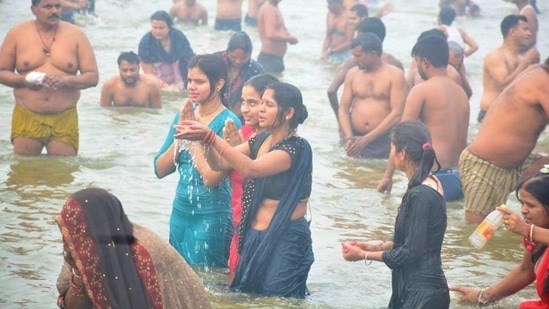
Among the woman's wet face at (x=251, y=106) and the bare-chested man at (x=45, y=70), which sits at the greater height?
the woman's wet face at (x=251, y=106)

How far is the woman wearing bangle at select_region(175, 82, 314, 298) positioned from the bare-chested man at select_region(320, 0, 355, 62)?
12775mm

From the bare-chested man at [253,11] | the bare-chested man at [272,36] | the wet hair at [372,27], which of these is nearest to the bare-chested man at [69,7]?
the bare-chested man at [272,36]

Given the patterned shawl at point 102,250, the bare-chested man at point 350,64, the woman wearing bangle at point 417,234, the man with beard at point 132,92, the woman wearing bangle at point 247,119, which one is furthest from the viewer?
the man with beard at point 132,92

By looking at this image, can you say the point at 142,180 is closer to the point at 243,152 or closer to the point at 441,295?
the point at 243,152

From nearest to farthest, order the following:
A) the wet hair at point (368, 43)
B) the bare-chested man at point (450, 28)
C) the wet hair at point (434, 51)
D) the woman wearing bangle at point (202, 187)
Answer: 1. the woman wearing bangle at point (202, 187)
2. the wet hair at point (434, 51)
3. the wet hair at point (368, 43)
4. the bare-chested man at point (450, 28)

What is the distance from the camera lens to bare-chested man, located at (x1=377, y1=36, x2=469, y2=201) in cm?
974

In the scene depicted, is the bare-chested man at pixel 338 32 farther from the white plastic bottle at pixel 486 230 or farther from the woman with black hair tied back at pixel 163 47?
the white plastic bottle at pixel 486 230

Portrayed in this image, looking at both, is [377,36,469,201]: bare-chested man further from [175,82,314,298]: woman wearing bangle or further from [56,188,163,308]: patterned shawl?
[56,188,163,308]: patterned shawl

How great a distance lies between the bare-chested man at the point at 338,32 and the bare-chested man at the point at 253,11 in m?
4.76

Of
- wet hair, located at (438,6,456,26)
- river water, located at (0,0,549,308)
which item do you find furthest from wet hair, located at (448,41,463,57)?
wet hair, located at (438,6,456,26)

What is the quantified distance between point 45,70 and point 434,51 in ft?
11.3

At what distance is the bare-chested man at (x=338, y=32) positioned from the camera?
1950cm

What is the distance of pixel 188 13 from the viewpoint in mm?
23203

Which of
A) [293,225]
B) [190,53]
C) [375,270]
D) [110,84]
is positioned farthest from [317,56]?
[293,225]
